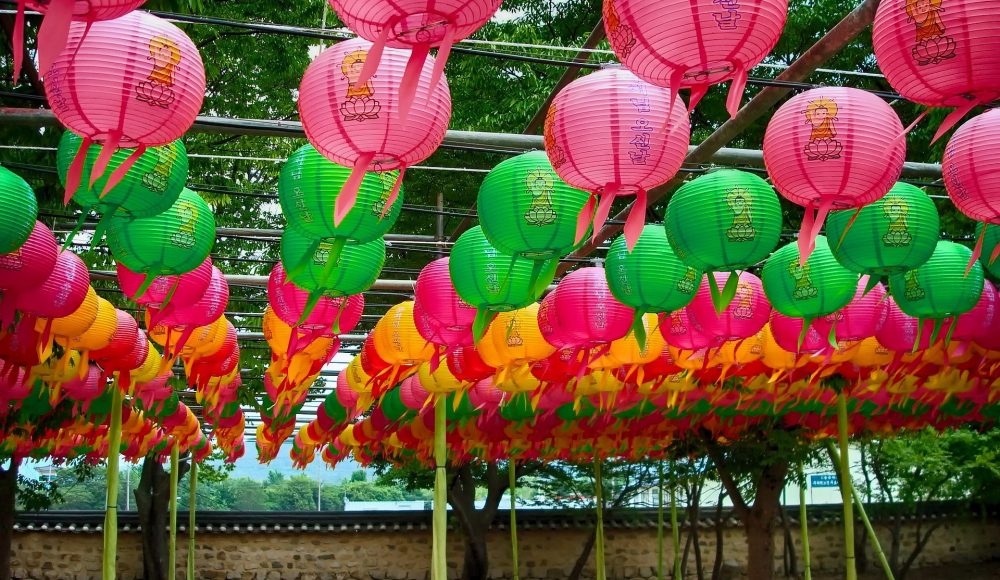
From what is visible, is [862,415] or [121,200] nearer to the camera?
[121,200]

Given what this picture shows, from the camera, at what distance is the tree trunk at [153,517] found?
17.3 m

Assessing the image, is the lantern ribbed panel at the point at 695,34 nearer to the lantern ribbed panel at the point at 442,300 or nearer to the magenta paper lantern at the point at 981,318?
the lantern ribbed panel at the point at 442,300

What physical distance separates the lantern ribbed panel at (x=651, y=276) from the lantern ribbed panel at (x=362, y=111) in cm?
167

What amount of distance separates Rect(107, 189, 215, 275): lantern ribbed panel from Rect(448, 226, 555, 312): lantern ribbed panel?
1.19 metres

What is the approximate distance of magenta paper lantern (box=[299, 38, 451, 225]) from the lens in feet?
9.74

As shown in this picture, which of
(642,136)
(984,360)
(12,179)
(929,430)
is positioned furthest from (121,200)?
(929,430)

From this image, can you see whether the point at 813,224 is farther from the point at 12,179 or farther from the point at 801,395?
the point at 801,395

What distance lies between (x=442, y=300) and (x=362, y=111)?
222cm

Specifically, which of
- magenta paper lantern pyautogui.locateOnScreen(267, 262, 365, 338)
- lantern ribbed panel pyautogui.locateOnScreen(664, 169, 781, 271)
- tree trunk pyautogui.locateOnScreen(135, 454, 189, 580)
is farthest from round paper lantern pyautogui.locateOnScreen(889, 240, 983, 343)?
tree trunk pyautogui.locateOnScreen(135, 454, 189, 580)

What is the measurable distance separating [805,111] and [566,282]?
78.7 inches

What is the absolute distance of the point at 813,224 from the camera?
324 centimetres

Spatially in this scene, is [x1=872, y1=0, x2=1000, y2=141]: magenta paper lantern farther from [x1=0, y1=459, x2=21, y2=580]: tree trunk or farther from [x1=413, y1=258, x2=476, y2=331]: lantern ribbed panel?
[x1=0, y1=459, x2=21, y2=580]: tree trunk

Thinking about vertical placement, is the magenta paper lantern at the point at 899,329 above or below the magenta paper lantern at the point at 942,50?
below

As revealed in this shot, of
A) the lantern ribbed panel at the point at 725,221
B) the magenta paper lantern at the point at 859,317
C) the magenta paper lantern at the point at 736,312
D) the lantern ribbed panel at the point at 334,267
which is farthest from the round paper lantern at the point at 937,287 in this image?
the lantern ribbed panel at the point at 334,267
